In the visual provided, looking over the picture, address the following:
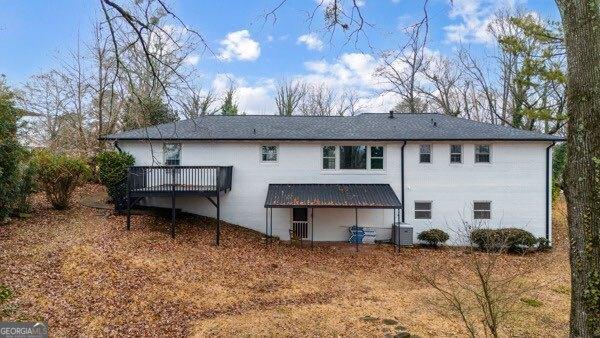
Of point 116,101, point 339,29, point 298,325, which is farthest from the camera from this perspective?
point 116,101

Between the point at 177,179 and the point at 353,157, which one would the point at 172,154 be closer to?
the point at 177,179

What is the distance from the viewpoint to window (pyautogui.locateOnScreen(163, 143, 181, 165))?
16.2 meters

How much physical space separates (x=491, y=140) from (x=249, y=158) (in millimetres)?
11334

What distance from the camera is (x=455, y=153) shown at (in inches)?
634

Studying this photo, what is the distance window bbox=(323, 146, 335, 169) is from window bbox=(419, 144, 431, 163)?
4205 mm

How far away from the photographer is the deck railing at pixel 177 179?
1373 centimetres

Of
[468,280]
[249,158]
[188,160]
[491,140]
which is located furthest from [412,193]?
[188,160]

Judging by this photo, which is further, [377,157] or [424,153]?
[377,157]

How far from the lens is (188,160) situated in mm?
16172

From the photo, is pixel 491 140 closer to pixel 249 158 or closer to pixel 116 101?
pixel 249 158

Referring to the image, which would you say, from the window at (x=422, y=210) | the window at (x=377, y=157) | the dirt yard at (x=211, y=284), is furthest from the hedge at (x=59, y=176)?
the window at (x=422, y=210)

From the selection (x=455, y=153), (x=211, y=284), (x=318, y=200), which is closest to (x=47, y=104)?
(x=318, y=200)

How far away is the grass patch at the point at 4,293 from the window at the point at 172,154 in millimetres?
9259

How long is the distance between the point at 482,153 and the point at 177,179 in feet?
46.4
